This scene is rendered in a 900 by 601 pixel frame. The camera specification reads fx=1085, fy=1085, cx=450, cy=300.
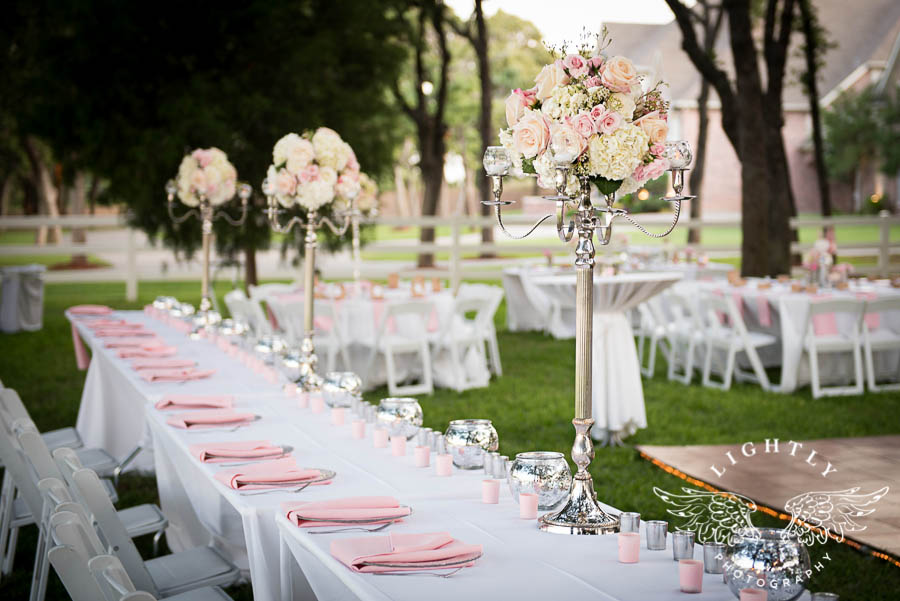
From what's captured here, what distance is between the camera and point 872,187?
42.6 m

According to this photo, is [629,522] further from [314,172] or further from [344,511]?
[314,172]

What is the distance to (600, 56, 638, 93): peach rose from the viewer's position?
2.83 m

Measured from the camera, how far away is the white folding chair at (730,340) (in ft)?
29.6

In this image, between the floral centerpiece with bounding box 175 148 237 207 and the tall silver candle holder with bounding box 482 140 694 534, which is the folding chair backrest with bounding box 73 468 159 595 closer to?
the tall silver candle holder with bounding box 482 140 694 534

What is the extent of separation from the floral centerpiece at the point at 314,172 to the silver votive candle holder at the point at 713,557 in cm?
297

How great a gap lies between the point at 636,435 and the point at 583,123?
4943 millimetres

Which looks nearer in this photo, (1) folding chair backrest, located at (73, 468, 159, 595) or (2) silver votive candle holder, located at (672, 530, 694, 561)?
(2) silver votive candle holder, located at (672, 530, 694, 561)

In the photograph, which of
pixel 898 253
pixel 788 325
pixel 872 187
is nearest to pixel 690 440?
pixel 788 325

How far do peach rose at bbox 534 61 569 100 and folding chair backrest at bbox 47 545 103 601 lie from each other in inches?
64.7

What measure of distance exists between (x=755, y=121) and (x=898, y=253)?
16348 mm

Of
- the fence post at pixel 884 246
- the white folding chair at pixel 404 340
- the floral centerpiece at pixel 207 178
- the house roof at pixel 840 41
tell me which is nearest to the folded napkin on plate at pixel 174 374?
the floral centerpiece at pixel 207 178

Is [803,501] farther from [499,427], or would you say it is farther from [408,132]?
[408,132]

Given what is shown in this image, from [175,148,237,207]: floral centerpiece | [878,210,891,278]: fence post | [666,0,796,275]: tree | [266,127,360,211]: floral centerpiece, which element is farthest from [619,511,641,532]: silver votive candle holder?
[878,210,891,278]: fence post

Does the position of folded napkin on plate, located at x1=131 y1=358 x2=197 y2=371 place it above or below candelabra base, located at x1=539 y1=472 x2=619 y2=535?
above
